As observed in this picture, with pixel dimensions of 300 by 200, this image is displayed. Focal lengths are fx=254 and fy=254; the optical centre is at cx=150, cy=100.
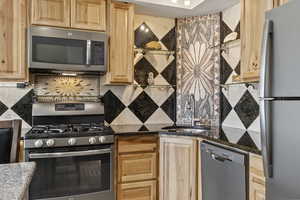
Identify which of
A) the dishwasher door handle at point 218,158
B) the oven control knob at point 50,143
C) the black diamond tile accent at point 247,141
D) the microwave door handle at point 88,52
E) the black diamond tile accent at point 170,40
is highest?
the black diamond tile accent at point 170,40

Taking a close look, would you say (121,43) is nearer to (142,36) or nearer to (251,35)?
(142,36)

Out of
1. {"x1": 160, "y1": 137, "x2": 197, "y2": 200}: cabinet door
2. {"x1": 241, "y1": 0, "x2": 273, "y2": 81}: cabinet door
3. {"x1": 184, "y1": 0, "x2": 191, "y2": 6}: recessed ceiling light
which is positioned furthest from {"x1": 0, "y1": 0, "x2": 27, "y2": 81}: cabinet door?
{"x1": 241, "y1": 0, "x2": 273, "y2": 81}: cabinet door

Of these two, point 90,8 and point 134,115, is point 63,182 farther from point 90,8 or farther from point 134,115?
point 90,8

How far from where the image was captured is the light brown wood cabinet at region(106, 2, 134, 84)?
2.72 metres

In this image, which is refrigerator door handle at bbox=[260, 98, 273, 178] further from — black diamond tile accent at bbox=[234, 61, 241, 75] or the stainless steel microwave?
the stainless steel microwave

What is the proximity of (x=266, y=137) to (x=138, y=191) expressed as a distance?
1.54m

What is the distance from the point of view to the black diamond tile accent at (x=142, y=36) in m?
3.16

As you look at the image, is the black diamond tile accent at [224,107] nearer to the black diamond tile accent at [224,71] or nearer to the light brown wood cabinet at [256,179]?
the black diamond tile accent at [224,71]

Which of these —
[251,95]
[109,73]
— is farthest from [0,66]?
[251,95]

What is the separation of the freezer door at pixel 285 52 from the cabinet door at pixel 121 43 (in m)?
1.61

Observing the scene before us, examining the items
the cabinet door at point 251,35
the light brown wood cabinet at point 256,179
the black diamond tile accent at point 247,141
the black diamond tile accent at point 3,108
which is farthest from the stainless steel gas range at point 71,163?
Answer: the cabinet door at point 251,35

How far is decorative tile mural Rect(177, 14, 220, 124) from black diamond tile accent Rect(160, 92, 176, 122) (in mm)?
54

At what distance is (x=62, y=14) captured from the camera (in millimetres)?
2531

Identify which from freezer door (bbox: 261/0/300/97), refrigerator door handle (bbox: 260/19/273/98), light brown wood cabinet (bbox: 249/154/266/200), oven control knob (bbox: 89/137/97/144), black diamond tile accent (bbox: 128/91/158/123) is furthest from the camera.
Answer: black diamond tile accent (bbox: 128/91/158/123)
